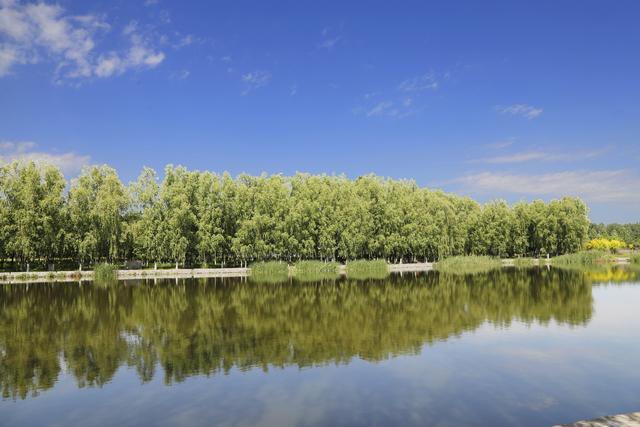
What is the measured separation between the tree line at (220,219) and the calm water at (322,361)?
3263 centimetres

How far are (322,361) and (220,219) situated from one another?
192ft

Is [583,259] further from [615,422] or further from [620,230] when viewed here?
[620,230]

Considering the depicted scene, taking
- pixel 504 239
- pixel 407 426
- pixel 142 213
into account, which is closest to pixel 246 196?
pixel 142 213

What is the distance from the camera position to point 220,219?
246 feet

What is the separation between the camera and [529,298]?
37.1 meters

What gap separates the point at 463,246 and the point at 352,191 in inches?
1054

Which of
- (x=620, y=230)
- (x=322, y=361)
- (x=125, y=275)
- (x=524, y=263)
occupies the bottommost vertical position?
(x=322, y=361)

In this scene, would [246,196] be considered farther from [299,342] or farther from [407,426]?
[407,426]

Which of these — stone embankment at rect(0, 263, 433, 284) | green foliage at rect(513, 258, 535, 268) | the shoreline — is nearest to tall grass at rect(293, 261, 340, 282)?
the shoreline

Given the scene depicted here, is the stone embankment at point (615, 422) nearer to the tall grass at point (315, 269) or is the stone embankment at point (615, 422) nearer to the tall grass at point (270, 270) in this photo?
the tall grass at point (315, 269)

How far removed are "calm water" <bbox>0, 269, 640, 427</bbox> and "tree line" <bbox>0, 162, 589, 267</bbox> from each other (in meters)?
32.6

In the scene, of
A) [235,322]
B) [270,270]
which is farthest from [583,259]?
[235,322]

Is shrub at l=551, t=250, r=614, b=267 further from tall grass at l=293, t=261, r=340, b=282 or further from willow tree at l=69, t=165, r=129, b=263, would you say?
willow tree at l=69, t=165, r=129, b=263

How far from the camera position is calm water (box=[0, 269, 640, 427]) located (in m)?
13.7
